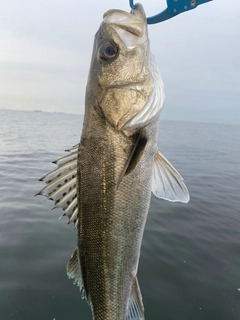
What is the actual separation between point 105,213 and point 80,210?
21 cm

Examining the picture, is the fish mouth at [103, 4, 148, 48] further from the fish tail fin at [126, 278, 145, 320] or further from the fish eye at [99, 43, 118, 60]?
the fish tail fin at [126, 278, 145, 320]

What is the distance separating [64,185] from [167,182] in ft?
2.86

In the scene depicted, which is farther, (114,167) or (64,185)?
(64,185)

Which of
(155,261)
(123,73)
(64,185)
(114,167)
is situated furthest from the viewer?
(155,261)

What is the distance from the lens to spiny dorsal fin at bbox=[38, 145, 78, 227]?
2.07m

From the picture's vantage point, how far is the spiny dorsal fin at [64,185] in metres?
2.07

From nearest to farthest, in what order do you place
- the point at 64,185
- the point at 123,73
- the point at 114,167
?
the point at 114,167, the point at 123,73, the point at 64,185

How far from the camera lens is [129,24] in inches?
75.5

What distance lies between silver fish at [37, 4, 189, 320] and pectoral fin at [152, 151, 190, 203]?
4 cm

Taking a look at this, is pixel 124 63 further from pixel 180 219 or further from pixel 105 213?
pixel 180 219

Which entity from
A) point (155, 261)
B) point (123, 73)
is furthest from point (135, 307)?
point (155, 261)

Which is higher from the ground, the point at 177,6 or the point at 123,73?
the point at 177,6

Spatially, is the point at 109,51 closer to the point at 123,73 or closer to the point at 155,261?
the point at 123,73

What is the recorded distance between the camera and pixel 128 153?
6.16ft
